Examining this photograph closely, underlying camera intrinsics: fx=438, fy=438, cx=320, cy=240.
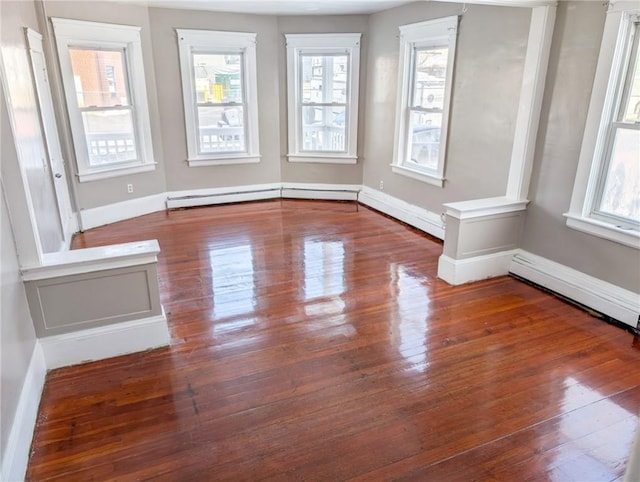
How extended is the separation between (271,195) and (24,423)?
496 centimetres

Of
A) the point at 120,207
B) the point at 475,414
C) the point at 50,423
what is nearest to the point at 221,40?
the point at 120,207

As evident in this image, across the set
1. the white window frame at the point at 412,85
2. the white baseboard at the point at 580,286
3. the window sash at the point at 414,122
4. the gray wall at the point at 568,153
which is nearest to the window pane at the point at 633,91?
the gray wall at the point at 568,153

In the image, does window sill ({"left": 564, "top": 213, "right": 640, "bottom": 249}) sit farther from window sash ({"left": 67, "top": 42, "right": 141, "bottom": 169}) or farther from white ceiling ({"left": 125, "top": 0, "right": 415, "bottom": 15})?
window sash ({"left": 67, "top": 42, "right": 141, "bottom": 169})

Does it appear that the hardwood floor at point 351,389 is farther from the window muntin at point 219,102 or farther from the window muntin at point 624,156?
the window muntin at point 219,102

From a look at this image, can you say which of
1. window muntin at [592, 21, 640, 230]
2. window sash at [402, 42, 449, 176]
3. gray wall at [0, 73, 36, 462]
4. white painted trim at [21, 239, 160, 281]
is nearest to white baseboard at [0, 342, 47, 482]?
gray wall at [0, 73, 36, 462]

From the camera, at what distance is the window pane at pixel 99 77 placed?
4.98 m

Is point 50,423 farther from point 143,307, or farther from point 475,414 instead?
point 475,414

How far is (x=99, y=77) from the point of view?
517cm

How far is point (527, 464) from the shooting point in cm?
203

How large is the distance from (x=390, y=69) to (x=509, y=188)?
248 cm

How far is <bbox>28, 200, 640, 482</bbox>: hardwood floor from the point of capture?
80.2 inches

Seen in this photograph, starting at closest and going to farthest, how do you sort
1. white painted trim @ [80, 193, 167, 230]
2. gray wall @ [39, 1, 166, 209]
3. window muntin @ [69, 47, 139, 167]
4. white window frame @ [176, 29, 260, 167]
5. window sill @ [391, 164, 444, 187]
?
gray wall @ [39, 1, 166, 209]
window sill @ [391, 164, 444, 187]
window muntin @ [69, 47, 139, 167]
white painted trim @ [80, 193, 167, 230]
white window frame @ [176, 29, 260, 167]

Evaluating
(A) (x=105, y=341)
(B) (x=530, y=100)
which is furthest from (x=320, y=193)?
(A) (x=105, y=341)

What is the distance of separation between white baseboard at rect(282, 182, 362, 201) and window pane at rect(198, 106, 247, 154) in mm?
911
